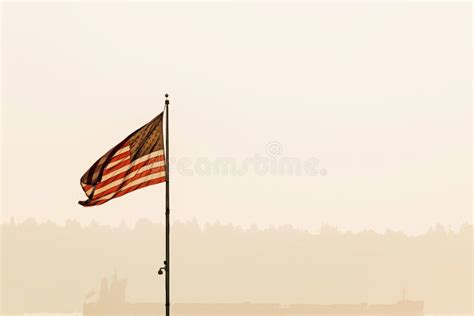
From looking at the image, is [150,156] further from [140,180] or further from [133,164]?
[140,180]

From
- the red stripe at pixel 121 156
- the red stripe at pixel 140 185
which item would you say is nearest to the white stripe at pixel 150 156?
the red stripe at pixel 121 156

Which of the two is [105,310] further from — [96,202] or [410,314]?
[96,202]

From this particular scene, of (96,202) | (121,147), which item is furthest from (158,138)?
(96,202)

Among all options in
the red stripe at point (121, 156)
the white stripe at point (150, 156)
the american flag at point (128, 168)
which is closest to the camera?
the american flag at point (128, 168)

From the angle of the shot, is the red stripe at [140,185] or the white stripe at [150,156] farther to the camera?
the white stripe at [150,156]

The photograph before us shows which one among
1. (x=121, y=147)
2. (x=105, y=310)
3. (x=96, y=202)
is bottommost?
(x=105, y=310)

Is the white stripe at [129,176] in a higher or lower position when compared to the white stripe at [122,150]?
lower

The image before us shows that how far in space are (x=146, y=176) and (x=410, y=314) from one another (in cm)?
18247

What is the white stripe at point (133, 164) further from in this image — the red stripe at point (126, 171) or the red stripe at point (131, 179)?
the red stripe at point (131, 179)

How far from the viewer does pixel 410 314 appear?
19250 cm

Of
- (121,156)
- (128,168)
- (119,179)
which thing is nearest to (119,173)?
(119,179)

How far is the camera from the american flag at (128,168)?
869 inches

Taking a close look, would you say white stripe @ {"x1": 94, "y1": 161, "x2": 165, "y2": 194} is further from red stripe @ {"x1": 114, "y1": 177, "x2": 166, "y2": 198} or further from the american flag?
red stripe @ {"x1": 114, "y1": 177, "x2": 166, "y2": 198}

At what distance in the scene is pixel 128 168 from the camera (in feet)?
73.2
